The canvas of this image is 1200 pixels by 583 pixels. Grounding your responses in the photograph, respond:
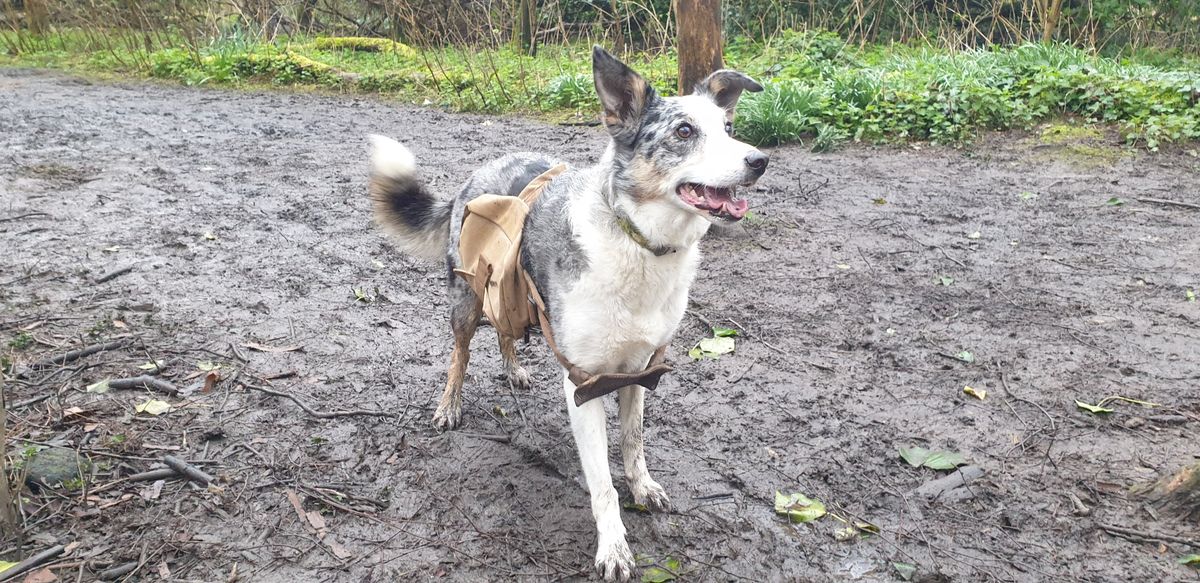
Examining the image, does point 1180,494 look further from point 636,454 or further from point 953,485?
point 636,454

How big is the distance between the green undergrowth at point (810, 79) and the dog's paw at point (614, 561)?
5869mm

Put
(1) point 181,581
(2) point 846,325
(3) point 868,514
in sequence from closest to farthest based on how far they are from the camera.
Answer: (1) point 181,581
(3) point 868,514
(2) point 846,325

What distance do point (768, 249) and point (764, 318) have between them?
1.08m

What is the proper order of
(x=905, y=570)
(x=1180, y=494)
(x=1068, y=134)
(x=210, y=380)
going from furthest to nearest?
(x=1068, y=134), (x=210, y=380), (x=1180, y=494), (x=905, y=570)

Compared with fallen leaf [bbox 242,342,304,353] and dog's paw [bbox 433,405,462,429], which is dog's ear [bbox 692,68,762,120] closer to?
dog's paw [bbox 433,405,462,429]

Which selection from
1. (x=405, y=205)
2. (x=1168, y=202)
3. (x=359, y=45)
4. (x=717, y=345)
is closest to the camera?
(x=405, y=205)

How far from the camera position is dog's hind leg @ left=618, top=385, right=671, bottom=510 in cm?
304

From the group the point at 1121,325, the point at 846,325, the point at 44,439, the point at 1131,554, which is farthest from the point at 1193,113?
the point at 44,439

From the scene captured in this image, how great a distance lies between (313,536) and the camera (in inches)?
109

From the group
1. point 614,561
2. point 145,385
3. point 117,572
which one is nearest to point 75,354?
point 145,385

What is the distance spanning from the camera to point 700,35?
588cm

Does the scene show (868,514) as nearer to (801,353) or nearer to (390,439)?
(801,353)

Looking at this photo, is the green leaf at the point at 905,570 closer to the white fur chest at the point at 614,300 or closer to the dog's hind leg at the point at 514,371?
the white fur chest at the point at 614,300

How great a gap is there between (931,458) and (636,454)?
119 cm
